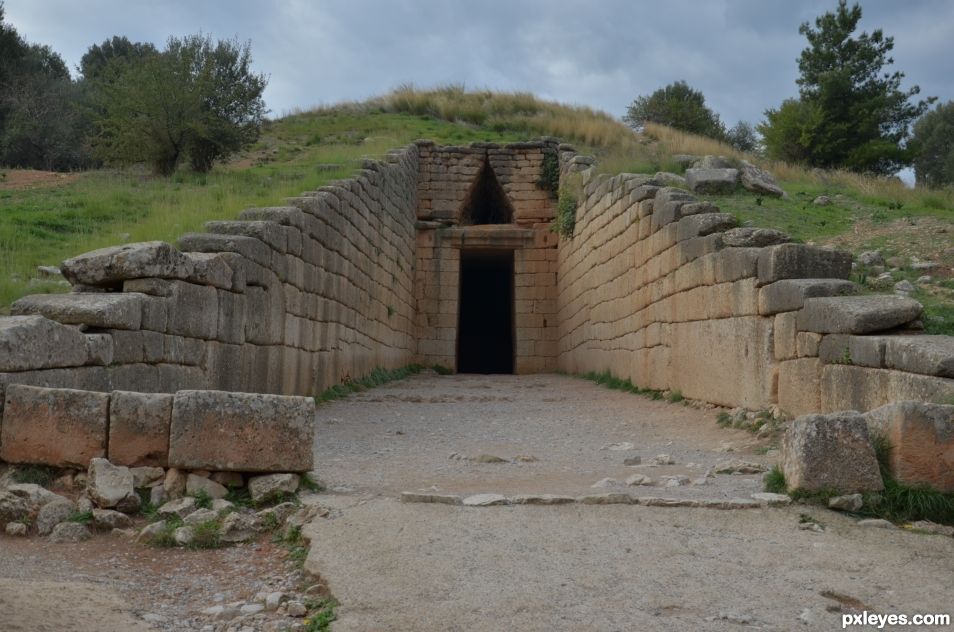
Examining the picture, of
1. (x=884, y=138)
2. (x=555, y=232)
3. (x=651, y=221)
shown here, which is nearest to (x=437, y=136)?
(x=555, y=232)

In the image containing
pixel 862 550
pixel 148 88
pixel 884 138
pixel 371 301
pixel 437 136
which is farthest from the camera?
pixel 884 138

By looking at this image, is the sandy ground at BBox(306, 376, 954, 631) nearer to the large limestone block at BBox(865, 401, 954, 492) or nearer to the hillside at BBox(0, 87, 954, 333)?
the large limestone block at BBox(865, 401, 954, 492)

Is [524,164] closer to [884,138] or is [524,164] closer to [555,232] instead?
→ [555,232]

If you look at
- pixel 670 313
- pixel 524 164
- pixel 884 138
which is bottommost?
pixel 670 313

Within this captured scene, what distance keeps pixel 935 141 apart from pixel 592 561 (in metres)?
36.1

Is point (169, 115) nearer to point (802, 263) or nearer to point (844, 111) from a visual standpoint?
point (802, 263)

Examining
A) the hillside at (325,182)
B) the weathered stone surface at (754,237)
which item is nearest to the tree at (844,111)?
the hillside at (325,182)

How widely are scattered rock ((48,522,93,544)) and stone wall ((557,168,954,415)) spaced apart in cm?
496

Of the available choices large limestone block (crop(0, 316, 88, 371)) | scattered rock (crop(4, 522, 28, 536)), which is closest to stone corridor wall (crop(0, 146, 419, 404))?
large limestone block (crop(0, 316, 88, 371))

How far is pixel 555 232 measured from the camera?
62.6 feet

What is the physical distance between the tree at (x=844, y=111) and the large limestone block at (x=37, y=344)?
22.4 metres

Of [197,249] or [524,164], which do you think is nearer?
[197,249]

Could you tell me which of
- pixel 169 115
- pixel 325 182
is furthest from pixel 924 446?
pixel 169 115

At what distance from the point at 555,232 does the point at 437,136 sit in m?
4.60
